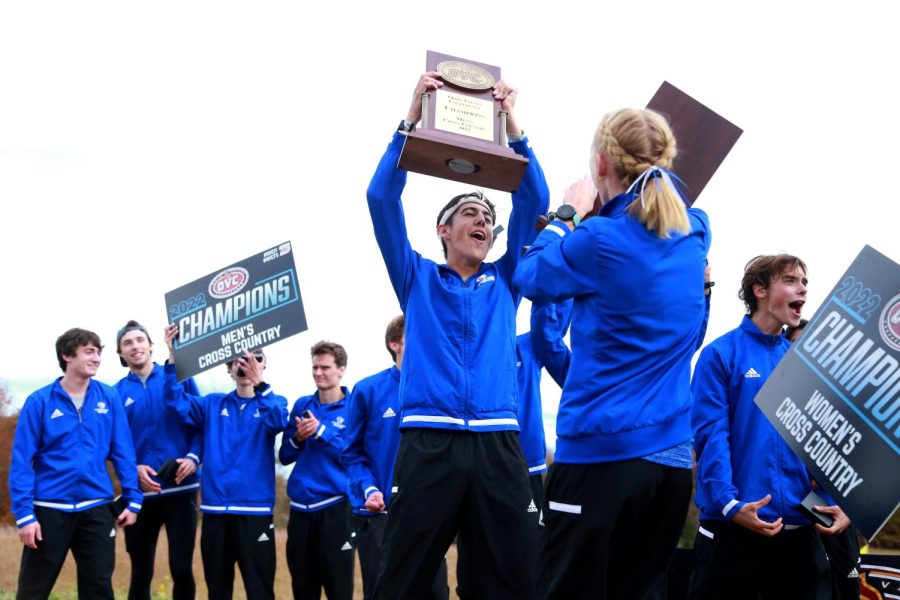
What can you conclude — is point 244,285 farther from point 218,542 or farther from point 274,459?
point 218,542

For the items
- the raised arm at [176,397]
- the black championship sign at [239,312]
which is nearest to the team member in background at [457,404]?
the black championship sign at [239,312]

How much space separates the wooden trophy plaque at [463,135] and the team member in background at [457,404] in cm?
7

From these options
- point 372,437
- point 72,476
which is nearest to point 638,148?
point 372,437

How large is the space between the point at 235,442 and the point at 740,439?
493cm

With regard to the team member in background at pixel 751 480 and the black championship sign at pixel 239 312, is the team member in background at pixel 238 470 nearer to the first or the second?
the black championship sign at pixel 239 312

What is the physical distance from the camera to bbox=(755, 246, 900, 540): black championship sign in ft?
13.8

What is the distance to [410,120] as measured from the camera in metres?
4.23

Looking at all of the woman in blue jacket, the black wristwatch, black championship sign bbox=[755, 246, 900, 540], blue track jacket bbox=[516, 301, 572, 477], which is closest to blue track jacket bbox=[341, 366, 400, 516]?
blue track jacket bbox=[516, 301, 572, 477]

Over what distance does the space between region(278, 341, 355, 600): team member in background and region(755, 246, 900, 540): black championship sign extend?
→ 4.19m

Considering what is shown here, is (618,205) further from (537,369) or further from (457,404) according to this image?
(537,369)

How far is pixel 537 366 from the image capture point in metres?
6.27

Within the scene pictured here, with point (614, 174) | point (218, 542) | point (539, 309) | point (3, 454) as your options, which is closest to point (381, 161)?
point (614, 174)

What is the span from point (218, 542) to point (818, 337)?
5.48m

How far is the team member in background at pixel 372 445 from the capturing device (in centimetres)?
632
